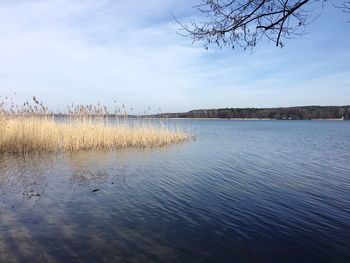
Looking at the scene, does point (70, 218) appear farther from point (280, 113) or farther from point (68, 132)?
point (280, 113)

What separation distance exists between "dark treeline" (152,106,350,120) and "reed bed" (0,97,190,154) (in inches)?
3628

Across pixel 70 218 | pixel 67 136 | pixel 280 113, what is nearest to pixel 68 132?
pixel 67 136

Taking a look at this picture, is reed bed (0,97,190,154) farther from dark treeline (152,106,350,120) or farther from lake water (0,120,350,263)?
dark treeline (152,106,350,120)

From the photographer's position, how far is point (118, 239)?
15.4ft

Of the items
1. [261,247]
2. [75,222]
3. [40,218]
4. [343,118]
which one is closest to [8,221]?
[40,218]

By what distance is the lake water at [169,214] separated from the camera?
14.2ft

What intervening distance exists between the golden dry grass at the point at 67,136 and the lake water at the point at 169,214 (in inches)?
78.2

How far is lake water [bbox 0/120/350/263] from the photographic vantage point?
434cm

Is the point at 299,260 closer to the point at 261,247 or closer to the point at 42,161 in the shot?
the point at 261,247

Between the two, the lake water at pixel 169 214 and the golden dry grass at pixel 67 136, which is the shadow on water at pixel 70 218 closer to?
the lake water at pixel 169 214

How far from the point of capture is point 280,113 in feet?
397

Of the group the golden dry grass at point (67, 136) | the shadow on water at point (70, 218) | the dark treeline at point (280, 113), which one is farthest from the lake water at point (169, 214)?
the dark treeline at point (280, 113)

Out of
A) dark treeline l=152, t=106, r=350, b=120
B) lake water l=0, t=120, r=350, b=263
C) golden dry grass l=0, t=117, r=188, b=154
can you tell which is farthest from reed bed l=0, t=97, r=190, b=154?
dark treeline l=152, t=106, r=350, b=120

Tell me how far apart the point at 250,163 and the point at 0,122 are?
29.3ft
